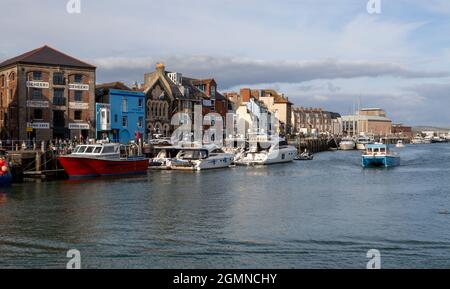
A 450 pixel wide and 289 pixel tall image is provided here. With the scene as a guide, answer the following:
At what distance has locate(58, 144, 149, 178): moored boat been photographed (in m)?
43.5

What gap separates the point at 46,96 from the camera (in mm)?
56094

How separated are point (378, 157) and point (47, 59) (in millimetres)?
39370

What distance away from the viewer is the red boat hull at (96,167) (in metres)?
43.3

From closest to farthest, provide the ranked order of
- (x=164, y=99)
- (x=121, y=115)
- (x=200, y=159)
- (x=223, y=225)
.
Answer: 1. (x=223, y=225)
2. (x=200, y=159)
3. (x=121, y=115)
4. (x=164, y=99)

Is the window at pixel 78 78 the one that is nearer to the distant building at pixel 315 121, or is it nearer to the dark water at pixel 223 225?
the dark water at pixel 223 225

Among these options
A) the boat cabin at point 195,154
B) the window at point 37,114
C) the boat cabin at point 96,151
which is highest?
the window at point 37,114

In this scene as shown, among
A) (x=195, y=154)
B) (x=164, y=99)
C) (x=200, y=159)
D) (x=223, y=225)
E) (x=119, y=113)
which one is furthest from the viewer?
(x=164, y=99)

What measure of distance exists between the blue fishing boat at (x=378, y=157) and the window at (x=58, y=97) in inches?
1402

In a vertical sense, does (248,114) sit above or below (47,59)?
below

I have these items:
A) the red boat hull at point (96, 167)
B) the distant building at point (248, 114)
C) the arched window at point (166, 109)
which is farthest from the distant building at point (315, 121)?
the red boat hull at point (96, 167)

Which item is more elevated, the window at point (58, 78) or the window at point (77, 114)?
the window at point (58, 78)

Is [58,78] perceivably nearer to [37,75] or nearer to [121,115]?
[37,75]

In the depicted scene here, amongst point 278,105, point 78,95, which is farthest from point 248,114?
point 78,95

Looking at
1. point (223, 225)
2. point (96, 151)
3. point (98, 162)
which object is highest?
point (96, 151)
